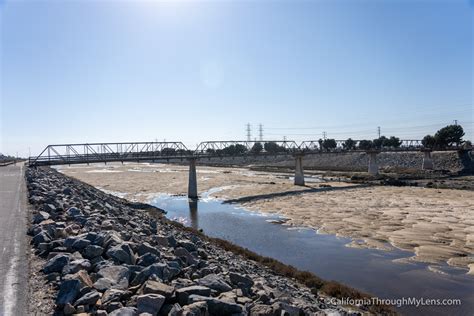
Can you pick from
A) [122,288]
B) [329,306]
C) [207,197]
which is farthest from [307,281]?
[207,197]

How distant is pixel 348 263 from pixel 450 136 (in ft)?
323

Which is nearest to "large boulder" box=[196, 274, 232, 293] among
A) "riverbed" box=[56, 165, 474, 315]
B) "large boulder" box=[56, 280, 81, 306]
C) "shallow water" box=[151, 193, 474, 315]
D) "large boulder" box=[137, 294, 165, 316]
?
"large boulder" box=[137, 294, 165, 316]

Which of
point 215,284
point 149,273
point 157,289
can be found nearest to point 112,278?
point 149,273

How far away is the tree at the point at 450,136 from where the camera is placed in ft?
316

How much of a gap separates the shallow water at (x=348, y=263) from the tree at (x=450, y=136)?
89531mm

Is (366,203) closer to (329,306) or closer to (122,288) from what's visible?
(329,306)

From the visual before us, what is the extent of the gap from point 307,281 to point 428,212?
2193 centimetres

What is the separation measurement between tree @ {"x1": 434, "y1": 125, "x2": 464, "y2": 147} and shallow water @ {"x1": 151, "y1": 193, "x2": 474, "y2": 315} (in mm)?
89531

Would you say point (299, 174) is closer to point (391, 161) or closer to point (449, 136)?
point (391, 161)

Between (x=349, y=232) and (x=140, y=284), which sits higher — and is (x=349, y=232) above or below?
below

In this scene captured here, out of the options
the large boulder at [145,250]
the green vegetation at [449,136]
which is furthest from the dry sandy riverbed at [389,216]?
the green vegetation at [449,136]

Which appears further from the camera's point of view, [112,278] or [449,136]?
[449,136]

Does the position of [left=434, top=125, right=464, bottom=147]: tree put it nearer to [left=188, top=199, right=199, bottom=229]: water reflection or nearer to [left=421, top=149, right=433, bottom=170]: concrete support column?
[left=421, top=149, right=433, bottom=170]: concrete support column

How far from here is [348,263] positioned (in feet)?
54.2
